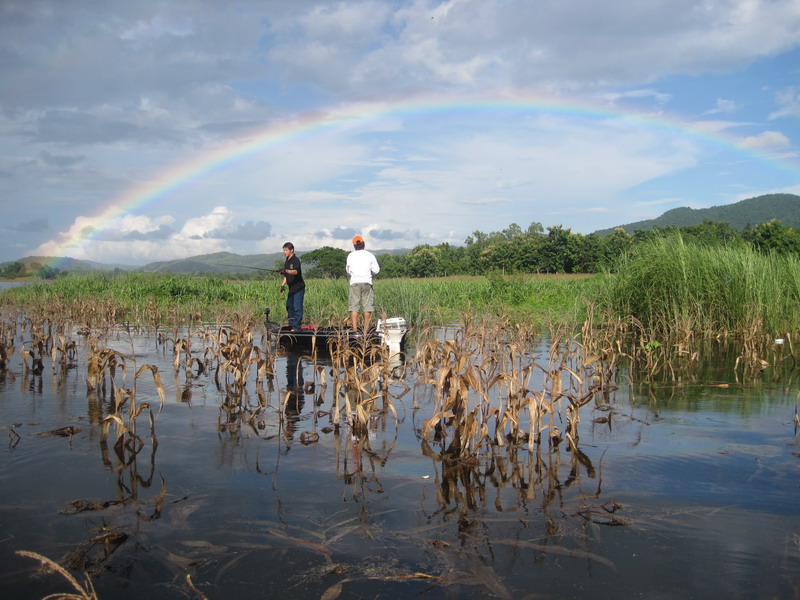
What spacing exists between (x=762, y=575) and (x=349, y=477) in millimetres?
3120

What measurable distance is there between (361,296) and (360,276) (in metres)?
0.52

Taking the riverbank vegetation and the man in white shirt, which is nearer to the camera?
the man in white shirt

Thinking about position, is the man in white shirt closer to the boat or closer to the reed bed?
the boat

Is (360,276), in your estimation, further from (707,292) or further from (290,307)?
(707,292)

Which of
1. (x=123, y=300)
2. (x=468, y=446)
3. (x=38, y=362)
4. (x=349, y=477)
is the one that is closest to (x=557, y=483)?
(x=468, y=446)

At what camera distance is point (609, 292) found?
638 inches

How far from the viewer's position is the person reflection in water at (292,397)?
24.0 feet

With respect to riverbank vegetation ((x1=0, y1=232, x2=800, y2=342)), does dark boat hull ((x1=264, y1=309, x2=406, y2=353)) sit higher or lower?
lower

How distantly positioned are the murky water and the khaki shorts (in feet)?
20.8

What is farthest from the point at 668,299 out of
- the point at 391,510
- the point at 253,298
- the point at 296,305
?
the point at 253,298

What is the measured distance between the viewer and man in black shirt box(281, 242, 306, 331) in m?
14.4

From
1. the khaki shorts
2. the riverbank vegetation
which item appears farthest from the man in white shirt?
A: the riverbank vegetation

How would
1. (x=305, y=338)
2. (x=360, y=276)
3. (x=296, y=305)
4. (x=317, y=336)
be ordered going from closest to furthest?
(x=317, y=336) → (x=360, y=276) → (x=305, y=338) → (x=296, y=305)

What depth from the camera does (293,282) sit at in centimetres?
1459
